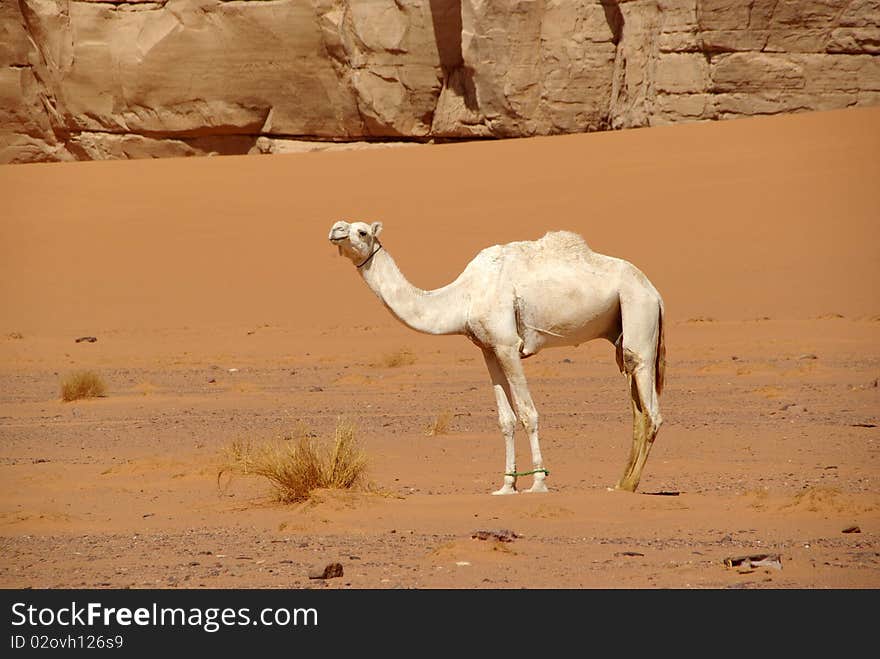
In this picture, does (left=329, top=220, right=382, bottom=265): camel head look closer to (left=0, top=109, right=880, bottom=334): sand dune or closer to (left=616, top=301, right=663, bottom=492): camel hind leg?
(left=616, top=301, right=663, bottom=492): camel hind leg

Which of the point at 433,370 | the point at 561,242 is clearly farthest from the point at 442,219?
the point at 561,242

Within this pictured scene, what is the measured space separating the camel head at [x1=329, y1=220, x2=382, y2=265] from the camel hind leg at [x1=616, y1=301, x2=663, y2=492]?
1.74m

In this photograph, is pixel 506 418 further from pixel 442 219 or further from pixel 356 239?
pixel 442 219

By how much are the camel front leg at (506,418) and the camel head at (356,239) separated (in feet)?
3.47

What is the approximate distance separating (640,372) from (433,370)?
9.86 metres

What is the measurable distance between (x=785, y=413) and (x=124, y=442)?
254 inches

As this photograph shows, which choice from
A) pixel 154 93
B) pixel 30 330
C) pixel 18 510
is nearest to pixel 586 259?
pixel 18 510

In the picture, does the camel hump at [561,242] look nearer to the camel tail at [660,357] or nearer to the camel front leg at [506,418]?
the camel tail at [660,357]

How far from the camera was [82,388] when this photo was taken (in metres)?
16.7

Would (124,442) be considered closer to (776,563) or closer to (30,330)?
(776,563)

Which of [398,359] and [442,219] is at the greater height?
[442,219]

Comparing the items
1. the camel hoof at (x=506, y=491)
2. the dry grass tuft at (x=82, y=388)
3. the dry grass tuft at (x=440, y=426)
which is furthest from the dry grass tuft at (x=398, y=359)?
the camel hoof at (x=506, y=491)

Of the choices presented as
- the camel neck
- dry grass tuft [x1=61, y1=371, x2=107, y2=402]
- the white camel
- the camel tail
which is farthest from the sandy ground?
the camel neck

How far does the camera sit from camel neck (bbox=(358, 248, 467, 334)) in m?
9.26
